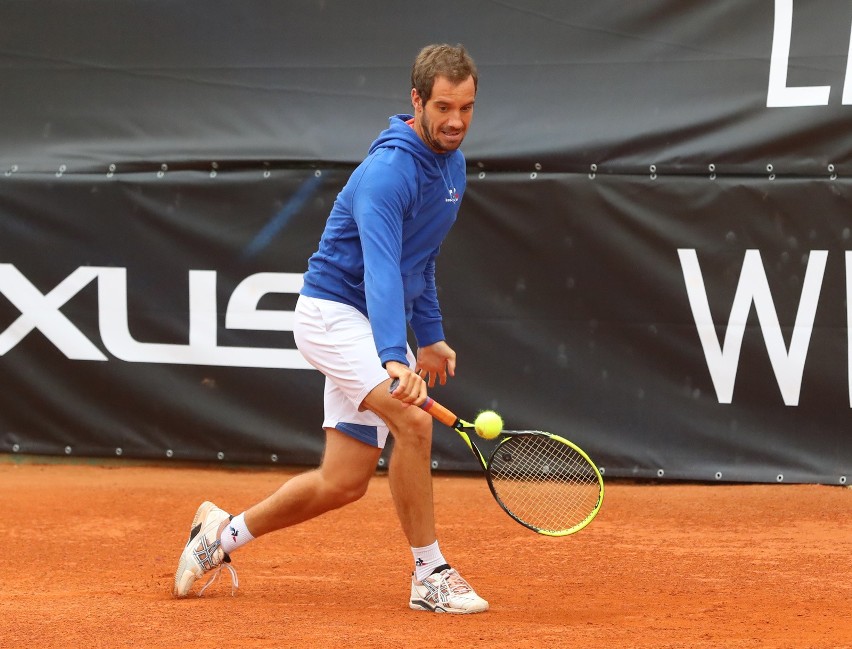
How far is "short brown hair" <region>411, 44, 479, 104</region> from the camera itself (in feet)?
10.8

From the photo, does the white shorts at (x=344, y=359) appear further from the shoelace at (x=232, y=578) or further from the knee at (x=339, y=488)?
the shoelace at (x=232, y=578)

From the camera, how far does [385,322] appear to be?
3240mm

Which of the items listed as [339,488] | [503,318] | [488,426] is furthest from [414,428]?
[503,318]

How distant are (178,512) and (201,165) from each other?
1.67 meters

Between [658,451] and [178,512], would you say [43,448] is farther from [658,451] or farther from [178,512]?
[658,451]

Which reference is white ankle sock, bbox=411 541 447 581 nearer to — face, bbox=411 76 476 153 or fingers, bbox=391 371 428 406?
fingers, bbox=391 371 428 406

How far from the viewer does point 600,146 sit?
545cm

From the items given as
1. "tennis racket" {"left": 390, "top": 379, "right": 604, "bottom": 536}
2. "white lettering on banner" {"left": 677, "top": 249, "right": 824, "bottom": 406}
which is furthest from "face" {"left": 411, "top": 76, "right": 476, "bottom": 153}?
"white lettering on banner" {"left": 677, "top": 249, "right": 824, "bottom": 406}

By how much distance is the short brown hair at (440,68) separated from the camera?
3.30 m

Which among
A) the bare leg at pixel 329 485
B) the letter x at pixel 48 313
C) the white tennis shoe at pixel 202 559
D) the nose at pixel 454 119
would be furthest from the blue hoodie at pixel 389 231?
the letter x at pixel 48 313

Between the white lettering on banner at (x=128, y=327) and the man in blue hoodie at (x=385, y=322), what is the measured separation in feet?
6.88

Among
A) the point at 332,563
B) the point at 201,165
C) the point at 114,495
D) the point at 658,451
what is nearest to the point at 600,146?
the point at 658,451

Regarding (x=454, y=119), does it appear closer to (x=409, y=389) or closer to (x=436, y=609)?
(x=409, y=389)

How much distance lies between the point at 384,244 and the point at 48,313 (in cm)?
318
